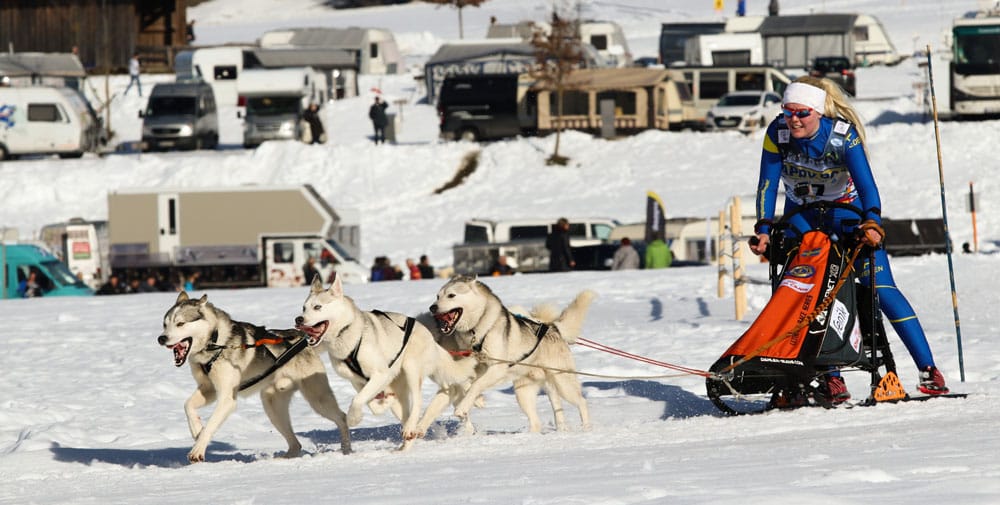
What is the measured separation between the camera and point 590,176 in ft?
108

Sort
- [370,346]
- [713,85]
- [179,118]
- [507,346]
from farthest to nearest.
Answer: [713,85] < [179,118] < [507,346] < [370,346]

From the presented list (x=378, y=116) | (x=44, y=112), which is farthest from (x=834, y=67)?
(x=44, y=112)

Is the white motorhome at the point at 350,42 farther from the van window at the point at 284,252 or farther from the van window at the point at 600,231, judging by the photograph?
the van window at the point at 600,231

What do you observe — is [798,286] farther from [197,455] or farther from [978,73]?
[978,73]

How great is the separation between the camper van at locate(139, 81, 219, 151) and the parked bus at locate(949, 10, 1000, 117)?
706 inches

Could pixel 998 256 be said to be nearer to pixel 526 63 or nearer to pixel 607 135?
pixel 607 135

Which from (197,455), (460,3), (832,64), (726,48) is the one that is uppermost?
(460,3)

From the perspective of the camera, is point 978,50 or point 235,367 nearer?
point 235,367

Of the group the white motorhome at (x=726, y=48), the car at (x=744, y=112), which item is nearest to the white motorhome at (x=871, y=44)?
the white motorhome at (x=726, y=48)

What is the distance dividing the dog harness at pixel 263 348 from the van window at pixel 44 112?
29.8m

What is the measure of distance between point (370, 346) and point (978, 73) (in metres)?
28.9

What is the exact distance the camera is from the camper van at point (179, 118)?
3566 centimetres

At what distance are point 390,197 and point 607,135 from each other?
6572 millimetres

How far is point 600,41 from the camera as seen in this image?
56.0m
